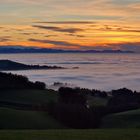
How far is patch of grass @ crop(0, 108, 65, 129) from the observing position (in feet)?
125

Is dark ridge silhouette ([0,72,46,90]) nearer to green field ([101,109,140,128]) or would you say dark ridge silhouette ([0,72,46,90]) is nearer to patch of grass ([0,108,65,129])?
green field ([101,109,140,128])

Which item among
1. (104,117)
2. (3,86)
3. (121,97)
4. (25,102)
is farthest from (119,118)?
(3,86)

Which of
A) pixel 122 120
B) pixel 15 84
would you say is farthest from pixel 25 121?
pixel 15 84

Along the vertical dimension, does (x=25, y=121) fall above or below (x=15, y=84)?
below

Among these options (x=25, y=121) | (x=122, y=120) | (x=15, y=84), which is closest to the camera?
(x=25, y=121)

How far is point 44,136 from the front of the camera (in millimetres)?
22062

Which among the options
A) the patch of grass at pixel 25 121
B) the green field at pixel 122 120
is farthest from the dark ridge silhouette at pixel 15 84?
the patch of grass at pixel 25 121

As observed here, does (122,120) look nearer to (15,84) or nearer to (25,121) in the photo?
(25,121)

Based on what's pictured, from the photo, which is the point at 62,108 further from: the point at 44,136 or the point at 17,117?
the point at 44,136

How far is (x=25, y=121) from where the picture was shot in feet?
130

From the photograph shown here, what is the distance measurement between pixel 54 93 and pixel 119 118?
95.1 feet

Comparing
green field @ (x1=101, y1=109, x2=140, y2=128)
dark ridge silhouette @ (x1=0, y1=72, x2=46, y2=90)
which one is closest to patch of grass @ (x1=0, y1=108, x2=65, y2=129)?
green field @ (x1=101, y1=109, x2=140, y2=128)

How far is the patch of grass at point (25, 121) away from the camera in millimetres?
38031

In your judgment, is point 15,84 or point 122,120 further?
point 15,84
